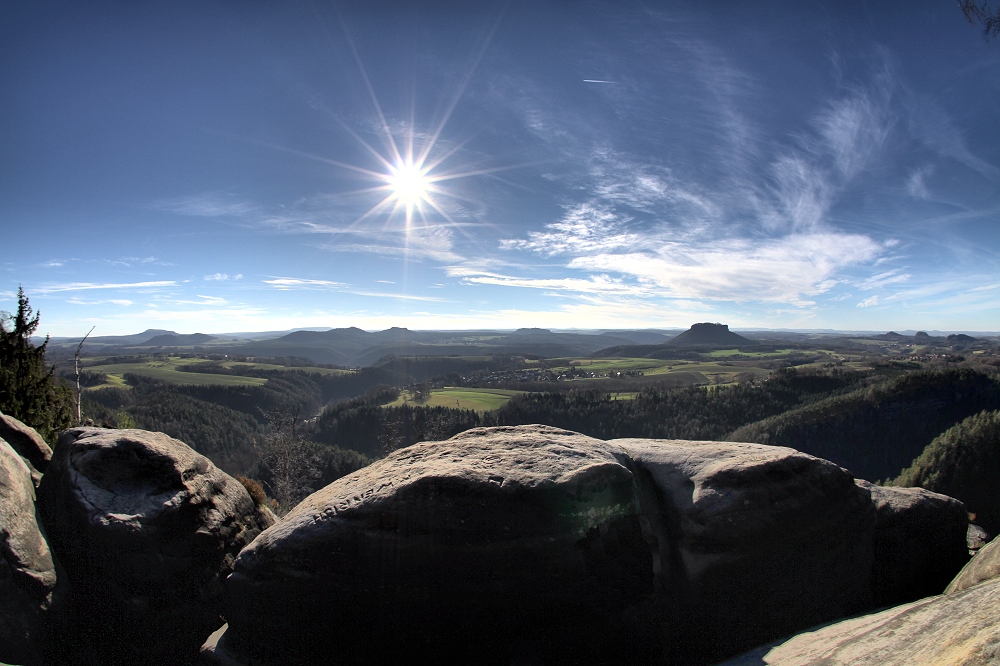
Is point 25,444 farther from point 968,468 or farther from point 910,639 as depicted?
point 968,468

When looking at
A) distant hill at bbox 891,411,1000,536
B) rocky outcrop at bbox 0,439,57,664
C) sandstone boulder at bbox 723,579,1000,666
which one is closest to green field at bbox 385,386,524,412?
distant hill at bbox 891,411,1000,536

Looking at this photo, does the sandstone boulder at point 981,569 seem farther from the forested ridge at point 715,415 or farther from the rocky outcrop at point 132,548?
the forested ridge at point 715,415

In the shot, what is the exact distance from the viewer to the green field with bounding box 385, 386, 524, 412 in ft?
382

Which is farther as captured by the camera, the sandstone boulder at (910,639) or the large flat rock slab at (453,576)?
the large flat rock slab at (453,576)

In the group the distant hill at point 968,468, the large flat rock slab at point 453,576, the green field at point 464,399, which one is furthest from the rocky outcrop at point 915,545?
the green field at point 464,399

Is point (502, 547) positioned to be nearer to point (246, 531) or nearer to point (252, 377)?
point (246, 531)

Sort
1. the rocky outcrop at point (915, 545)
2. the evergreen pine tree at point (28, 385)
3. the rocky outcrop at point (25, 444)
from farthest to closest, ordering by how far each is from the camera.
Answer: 1. the evergreen pine tree at point (28, 385)
2. the rocky outcrop at point (25, 444)
3. the rocky outcrop at point (915, 545)

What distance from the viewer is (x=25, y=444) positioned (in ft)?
37.8

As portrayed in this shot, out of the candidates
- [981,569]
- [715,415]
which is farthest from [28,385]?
[715,415]

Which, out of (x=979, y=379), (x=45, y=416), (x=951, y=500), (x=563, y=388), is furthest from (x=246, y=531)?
(x=979, y=379)

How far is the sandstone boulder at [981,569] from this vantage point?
325 inches

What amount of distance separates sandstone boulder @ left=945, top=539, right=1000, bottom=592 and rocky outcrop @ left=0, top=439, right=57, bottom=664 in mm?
17632

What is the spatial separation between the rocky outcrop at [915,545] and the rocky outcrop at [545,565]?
611 mm

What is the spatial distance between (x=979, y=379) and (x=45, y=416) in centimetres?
17324
